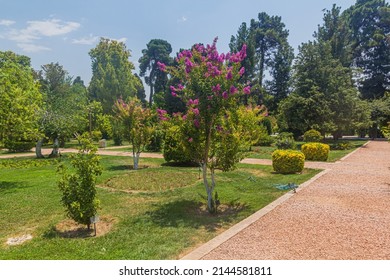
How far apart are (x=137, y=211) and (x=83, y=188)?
6.23 feet

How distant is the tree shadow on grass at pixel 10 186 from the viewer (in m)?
11.0

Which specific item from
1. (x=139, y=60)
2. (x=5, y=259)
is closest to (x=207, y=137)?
(x=5, y=259)

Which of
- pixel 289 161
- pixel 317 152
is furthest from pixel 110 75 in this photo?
pixel 289 161

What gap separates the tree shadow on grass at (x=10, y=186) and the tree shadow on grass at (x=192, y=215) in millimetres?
6262

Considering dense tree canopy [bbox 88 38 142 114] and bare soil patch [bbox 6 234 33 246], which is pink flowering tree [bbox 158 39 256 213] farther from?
dense tree canopy [bbox 88 38 142 114]

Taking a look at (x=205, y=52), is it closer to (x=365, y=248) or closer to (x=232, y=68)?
(x=232, y=68)

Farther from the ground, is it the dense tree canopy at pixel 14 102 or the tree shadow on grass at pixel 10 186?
the dense tree canopy at pixel 14 102

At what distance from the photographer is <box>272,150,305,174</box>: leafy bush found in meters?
14.0

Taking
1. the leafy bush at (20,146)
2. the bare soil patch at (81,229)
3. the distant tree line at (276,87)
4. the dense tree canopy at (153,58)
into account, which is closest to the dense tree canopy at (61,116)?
the distant tree line at (276,87)

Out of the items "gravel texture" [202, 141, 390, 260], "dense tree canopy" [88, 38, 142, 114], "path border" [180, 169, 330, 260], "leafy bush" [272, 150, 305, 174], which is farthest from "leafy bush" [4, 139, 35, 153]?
"gravel texture" [202, 141, 390, 260]

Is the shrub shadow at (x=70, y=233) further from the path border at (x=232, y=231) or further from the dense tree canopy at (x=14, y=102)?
the dense tree canopy at (x=14, y=102)

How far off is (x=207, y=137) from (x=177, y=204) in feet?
Result: 7.66

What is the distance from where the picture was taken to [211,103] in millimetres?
7723
